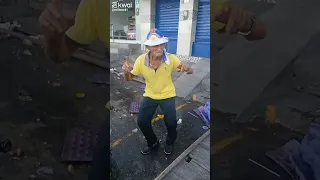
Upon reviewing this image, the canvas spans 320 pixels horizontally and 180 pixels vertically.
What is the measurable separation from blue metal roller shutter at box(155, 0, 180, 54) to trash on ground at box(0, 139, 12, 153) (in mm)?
5983

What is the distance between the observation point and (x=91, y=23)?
3.63 ft

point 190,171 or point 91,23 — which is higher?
point 91,23

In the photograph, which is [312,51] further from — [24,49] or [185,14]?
[185,14]

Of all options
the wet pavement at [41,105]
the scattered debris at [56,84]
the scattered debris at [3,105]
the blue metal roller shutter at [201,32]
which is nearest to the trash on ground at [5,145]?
the wet pavement at [41,105]

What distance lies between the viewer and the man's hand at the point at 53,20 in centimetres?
102

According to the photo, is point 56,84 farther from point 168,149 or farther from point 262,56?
point 168,149

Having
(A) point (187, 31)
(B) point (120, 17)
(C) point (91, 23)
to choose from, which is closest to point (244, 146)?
(C) point (91, 23)

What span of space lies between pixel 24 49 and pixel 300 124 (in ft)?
4.33

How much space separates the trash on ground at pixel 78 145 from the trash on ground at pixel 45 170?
8 centimetres

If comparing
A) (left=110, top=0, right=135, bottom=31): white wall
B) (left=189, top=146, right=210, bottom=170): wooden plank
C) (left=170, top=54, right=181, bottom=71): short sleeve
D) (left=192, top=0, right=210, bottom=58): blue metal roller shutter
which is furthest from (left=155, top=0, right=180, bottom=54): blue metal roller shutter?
(left=189, top=146, right=210, bottom=170): wooden plank

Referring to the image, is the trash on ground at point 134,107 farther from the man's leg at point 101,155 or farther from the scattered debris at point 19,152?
the scattered debris at point 19,152

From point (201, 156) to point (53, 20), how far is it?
61.2 inches

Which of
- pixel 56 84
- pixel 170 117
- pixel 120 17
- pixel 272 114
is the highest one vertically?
pixel 120 17

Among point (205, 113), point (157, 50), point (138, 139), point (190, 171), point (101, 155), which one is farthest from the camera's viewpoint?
point (205, 113)
